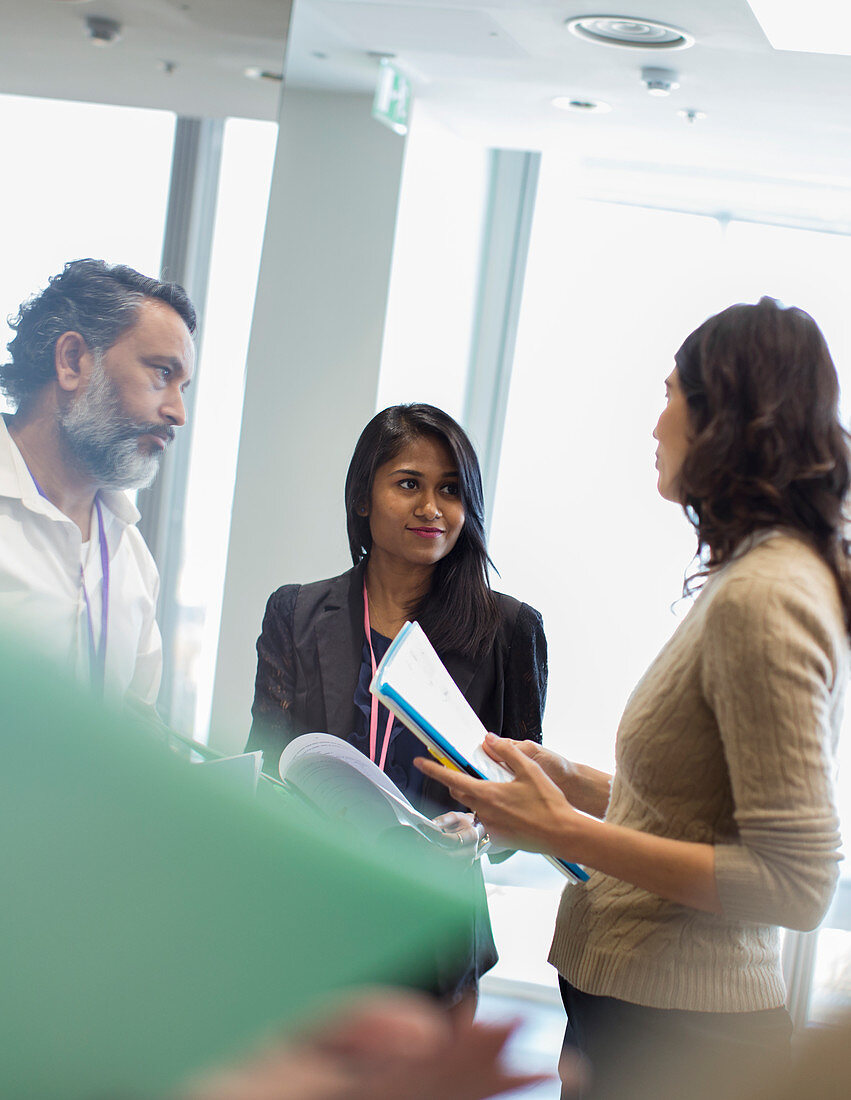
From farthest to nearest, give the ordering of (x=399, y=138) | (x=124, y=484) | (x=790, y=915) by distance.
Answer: (x=399, y=138)
(x=124, y=484)
(x=790, y=915)

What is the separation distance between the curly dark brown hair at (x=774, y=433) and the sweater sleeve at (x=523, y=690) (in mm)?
974

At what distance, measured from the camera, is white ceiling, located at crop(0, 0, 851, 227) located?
1.49 meters

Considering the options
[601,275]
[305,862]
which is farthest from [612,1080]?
[601,275]

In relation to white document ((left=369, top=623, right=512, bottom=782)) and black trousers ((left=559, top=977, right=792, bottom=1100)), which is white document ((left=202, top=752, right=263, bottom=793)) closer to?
black trousers ((left=559, top=977, right=792, bottom=1100))

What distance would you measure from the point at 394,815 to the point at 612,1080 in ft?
2.01

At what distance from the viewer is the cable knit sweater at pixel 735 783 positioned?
3.30 feet

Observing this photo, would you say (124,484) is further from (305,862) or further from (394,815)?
(305,862)

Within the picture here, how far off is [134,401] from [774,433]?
92 centimetres

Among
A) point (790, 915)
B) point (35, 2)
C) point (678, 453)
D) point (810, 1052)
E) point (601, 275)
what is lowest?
point (790, 915)

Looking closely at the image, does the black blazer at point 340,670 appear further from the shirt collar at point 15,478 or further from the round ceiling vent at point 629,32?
the round ceiling vent at point 629,32

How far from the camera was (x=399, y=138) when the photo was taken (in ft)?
12.4

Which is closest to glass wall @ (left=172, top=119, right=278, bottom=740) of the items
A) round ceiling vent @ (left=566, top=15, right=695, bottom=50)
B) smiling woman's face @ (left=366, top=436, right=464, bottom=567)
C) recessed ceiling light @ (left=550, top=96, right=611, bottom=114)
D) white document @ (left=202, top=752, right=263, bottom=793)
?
smiling woman's face @ (left=366, top=436, right=464, bottom=567)

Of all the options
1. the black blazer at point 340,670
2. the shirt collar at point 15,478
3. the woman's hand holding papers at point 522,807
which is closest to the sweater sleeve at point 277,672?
the black blazer at point 340,670

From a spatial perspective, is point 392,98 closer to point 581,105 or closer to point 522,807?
point 581,105
